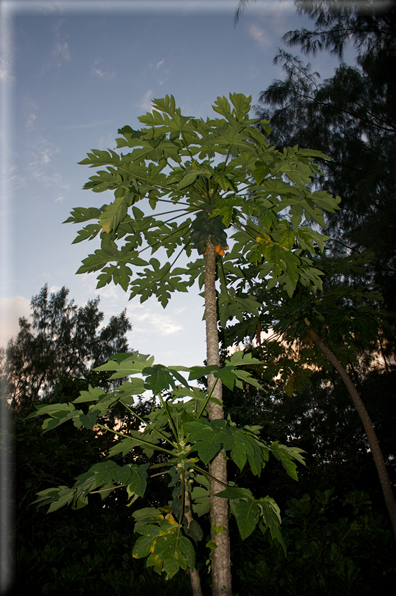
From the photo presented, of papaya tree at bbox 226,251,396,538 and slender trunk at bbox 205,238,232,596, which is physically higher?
papaya tree at bbox 226,251,396,538

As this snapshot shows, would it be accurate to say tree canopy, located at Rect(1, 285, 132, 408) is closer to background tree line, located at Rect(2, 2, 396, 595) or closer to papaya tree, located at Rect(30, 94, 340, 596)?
background tree line, located at Rect(2, 2, 396, 595)

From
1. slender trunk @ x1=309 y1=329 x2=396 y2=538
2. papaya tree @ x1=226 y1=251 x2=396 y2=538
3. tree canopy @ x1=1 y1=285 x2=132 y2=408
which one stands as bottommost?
slender trunk @ x1=309 y1=329 x2=396 y2=538

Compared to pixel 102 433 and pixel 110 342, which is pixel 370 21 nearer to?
pixel 102 433

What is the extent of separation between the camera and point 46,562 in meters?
3.08

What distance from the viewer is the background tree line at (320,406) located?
9.50 ft

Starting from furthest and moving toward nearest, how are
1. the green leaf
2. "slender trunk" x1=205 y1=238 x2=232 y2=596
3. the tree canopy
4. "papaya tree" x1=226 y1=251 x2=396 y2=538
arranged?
the tree canopy < "papaya tree" x1=226 y1=251 x2=396 y2=538 < "slender trunk" x1=205 y1=238 x2=232 y2=596 < the green leaf

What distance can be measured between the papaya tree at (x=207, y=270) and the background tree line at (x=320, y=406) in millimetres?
1250

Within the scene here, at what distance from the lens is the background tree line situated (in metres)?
2.89

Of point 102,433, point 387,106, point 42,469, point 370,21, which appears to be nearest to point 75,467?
point 42,469

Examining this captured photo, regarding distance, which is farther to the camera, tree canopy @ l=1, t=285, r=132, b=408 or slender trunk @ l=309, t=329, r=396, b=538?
tree canopy @ l=1, t=285, r=132, b=408

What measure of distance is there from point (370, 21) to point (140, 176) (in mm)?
10732

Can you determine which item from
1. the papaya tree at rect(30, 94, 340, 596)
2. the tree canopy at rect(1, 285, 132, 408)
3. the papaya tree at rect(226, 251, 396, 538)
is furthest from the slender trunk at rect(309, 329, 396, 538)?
the tree canopy at rect(1, 285, 132, 408)

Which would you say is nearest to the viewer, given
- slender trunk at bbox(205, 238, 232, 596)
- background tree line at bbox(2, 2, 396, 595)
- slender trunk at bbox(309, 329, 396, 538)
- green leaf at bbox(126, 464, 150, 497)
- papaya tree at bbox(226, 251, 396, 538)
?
green leaf at bbox(126, 464, 150, 497)

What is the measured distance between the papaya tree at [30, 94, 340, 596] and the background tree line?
1.25 m
